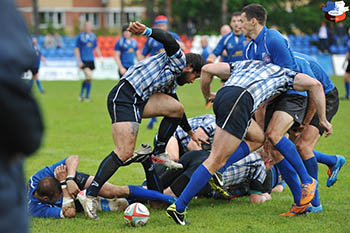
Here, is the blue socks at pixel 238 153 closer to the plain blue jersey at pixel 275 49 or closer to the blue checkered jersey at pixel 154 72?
the plain blue jersey at pixel 275 49

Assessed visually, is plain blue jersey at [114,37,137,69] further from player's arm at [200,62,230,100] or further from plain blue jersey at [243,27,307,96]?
plain blue jersey at [243,27,307,96]

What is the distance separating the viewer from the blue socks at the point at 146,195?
5.26m

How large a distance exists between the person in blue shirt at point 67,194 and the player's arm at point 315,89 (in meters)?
1.61

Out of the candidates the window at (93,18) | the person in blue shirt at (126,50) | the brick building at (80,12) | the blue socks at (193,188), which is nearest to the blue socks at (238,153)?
the blue socks at (193,188)

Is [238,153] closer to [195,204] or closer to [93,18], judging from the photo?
[195,204]

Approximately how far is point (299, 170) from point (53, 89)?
16.9 metres

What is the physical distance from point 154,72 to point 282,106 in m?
1.24

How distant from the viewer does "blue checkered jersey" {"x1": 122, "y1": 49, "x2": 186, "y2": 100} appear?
5.12 m

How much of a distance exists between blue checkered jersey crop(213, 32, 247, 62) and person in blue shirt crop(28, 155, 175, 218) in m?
6.52

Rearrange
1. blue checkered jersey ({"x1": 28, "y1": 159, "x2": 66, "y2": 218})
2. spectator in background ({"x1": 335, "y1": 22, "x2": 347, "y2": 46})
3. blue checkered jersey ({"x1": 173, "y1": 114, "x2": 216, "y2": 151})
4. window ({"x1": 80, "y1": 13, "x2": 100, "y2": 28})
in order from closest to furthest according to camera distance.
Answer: blue checkered jersey ({"x1": 28, "y1": 159, "x2": 66, "y2": 218}), blue checkered jersey ({"x1": 173, "y1": 114, "x2": 216, "y2": 151}), spectator in background ({"x1": 335, "y1": 22, "x2": 347, "y2": 46}), window ({"x1": 80, "y1": 13, "x2": 100, "y2": 28})

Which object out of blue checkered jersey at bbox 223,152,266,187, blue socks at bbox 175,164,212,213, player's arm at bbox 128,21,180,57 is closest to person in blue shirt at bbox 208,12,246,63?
blue checkered jersey at bbox 223,152,266,187

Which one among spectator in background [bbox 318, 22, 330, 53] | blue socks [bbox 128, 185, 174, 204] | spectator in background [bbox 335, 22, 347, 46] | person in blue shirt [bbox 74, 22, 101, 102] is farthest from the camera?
spectator in background [bbox 318, 22, 330, 53]

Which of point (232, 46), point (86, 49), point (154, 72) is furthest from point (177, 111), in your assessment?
point (86, 49)

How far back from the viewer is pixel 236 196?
589 cm
